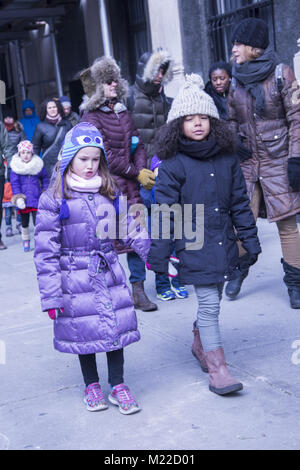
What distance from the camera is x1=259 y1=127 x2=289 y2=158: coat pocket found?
5.05 m

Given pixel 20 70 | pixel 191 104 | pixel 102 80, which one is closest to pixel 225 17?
pixel 102 80

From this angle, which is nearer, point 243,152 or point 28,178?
point 243,152

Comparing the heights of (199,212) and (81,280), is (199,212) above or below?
above

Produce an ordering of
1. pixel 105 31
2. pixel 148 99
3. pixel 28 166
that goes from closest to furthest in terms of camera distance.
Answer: pixel 148 99 < pixel 28 166 < pixel 105 31

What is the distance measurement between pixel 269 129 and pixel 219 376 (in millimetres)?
2086

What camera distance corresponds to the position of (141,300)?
18.1 ft

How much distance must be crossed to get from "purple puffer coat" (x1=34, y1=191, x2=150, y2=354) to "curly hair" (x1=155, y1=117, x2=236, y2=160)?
1.50 ft

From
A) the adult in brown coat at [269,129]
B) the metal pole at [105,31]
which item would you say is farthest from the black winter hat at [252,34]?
the metal pole at [105,31]

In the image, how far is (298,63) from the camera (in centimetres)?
805

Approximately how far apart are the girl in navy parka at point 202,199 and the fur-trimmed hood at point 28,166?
5146 mm

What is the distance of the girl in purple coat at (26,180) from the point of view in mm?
8812

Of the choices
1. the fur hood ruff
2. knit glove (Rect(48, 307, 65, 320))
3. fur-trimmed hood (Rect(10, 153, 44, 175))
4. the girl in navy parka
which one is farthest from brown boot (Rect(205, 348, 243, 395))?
fur-trimmed hood (Rect(10, 153, 44, 175))

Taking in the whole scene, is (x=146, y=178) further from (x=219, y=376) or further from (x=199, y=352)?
(x=219, y=376)

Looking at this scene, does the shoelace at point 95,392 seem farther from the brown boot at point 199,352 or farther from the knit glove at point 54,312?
the brown boot at point 199,352
